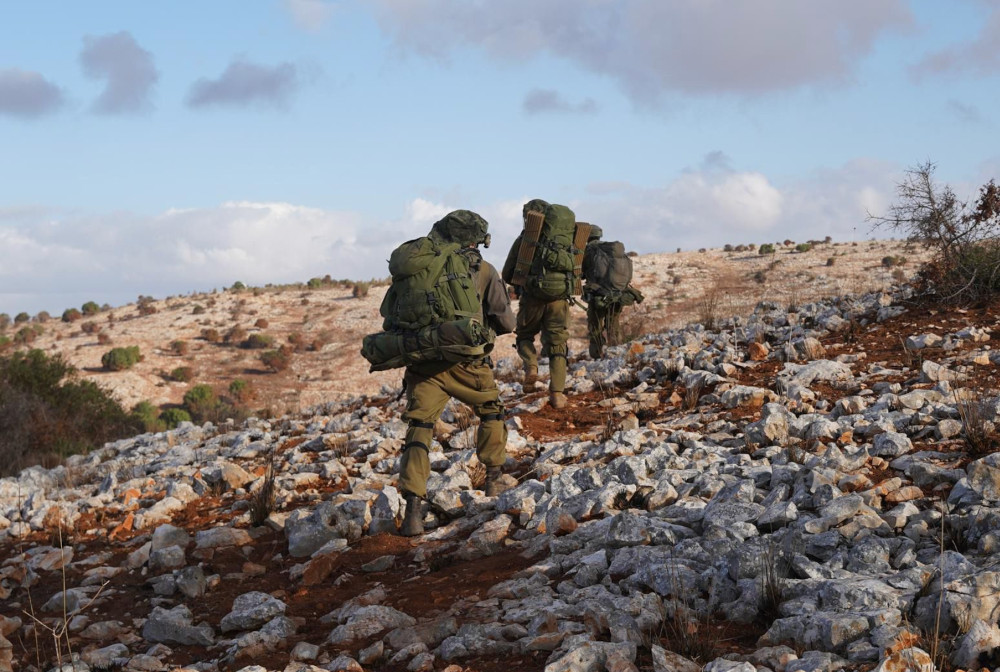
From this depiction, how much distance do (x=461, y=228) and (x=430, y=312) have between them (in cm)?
78

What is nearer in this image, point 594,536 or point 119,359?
point 594,536

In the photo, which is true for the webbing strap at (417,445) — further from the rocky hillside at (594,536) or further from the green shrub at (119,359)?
the green shrub at (119,359)

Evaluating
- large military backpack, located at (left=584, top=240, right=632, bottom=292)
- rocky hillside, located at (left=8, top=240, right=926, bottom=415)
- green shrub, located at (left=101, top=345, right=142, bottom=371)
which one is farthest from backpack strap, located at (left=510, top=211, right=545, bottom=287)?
green shrub, located at (left=101, top=345, right=142, bottom=371)

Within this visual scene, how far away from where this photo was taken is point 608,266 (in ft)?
36.9

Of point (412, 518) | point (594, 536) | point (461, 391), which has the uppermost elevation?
point (461, 391)

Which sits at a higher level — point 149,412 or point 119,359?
point 119,359

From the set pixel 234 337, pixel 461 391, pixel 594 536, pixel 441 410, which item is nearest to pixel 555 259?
pixel 461 391

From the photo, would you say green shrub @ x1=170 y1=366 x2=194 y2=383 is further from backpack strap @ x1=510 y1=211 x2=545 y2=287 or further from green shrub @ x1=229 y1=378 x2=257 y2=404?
backpack strap @ x1=510 y1=211 x2=545 y2=287

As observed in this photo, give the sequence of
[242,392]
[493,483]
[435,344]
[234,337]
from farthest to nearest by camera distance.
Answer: [234,337] → [242,392] → [493,483] → [435,344]

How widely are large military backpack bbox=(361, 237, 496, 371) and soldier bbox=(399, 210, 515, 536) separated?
6.9 inches

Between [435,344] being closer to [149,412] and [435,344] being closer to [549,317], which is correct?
[549,317]

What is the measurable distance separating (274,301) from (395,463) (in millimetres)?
32214

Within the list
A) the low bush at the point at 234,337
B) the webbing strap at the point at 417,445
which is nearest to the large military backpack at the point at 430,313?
the webbing strap at the point at 417,445

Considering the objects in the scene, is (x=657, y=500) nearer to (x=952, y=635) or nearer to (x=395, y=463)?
(x=952, y=635)
